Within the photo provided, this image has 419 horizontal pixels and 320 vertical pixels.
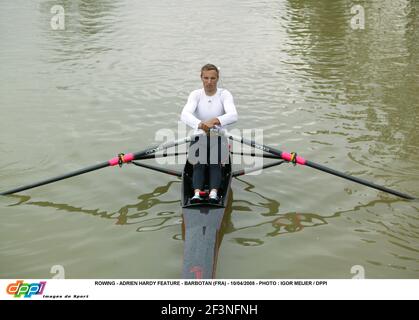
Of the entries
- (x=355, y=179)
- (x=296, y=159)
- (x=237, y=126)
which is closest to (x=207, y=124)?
(x=296, y=159)

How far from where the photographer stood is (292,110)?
13.7m

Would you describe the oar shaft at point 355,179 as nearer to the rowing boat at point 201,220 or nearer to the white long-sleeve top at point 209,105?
the rowing boat at point 201,220

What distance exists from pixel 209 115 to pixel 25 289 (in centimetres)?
425

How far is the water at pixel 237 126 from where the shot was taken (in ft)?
24.0

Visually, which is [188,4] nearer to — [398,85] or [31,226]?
[398,85]

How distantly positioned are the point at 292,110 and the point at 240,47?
855 centimetres

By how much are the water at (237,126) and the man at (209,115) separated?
2.80 ft

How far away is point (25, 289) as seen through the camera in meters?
6.05

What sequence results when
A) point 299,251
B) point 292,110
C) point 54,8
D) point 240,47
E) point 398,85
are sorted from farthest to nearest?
point 54,8 < point 240,47 < point 398,85 < point 292,110 < point 299,251

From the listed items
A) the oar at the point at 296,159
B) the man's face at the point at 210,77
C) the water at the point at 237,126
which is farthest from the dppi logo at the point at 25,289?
the man's face at the point at 210,77

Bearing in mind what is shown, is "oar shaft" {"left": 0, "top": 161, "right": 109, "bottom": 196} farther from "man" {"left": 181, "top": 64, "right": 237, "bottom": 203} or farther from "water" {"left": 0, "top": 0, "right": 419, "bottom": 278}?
"man" {"left": 181, "top": 64, "right": 237, "bottom": 203}

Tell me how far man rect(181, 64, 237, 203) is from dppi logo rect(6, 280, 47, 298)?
256 cm

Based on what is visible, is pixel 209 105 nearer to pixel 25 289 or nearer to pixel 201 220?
pixel 201 220

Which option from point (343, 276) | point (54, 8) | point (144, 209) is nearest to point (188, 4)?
point (54, 8)
